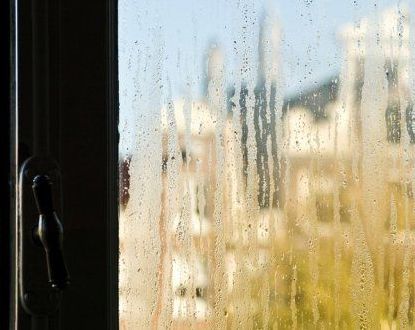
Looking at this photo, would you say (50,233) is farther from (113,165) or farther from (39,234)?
(113,165)

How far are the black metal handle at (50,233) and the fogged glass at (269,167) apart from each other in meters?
0.09

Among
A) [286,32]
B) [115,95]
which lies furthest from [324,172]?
[115,95]

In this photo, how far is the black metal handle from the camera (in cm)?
77

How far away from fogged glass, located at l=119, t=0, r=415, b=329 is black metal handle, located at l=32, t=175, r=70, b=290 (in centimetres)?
9

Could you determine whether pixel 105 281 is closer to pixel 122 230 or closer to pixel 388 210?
pixel 122 230

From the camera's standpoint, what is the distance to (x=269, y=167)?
823 millimetres

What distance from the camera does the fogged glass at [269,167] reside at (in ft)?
2.66

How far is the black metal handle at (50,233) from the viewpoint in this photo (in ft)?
2.54

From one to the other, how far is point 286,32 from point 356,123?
0.50ft
